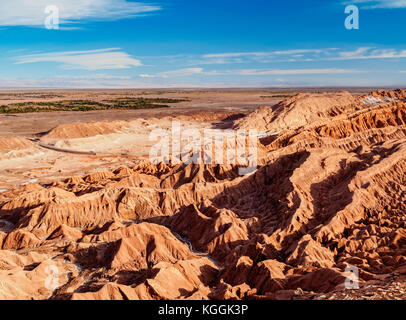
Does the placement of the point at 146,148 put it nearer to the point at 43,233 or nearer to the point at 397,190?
the point at 43,233

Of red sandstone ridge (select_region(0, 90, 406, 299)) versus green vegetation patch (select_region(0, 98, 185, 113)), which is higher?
Answer: green vegetation patch (select_region(0, 98, 185, 113))

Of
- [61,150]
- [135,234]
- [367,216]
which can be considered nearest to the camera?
[135,234]

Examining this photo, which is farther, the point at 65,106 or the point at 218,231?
the point at 65,106

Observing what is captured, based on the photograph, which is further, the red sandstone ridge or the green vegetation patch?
the green vegetation patch

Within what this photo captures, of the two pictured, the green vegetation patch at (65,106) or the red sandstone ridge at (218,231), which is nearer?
the red sandstone ridge at (218,231)

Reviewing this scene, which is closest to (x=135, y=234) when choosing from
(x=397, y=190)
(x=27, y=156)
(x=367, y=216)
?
(x=367, y=216)

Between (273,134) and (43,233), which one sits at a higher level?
(273,134)

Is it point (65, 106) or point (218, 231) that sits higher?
point (65, 106)

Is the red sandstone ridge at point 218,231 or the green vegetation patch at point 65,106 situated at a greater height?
the green vegetation patch at point 65,106
